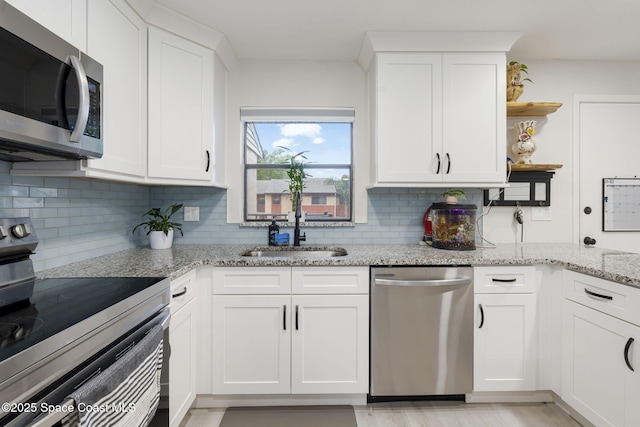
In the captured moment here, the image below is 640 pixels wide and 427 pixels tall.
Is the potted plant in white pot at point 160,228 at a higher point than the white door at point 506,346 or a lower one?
higher

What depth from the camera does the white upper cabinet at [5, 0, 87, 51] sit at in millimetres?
1095

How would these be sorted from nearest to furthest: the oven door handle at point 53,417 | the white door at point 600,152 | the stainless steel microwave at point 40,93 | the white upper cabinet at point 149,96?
the oven door handle at point 53,417
the stainless steel microwave at point 40,93
the white upper cabinet at point 149,96
the white door at point 600,152

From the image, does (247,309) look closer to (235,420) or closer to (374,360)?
(235,420)

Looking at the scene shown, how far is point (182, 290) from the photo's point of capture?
1611mm

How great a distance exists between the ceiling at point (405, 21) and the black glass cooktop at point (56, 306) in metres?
1.63

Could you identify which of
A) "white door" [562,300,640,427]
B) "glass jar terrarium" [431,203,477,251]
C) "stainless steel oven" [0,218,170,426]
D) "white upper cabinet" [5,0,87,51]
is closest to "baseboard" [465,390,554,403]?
"white door" [562,300,640,427]


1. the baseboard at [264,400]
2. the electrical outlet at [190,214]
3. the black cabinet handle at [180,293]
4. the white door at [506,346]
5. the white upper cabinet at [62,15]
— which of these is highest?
the white upper cabinet at [62,15]

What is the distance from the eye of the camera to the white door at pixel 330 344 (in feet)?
6.10

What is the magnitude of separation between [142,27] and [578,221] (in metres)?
3.45

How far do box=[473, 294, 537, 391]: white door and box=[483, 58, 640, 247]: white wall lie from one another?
0.78 m

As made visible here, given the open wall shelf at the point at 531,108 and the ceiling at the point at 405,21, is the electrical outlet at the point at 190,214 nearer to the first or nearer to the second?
the ceiling at the point at 405,21

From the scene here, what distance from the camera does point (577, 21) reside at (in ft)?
6.58

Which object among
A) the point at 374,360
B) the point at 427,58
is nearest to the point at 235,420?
the point at 374,360

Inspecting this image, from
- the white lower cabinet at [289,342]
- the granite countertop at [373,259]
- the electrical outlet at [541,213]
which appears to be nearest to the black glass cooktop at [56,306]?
the granite countertop at [373,259]
